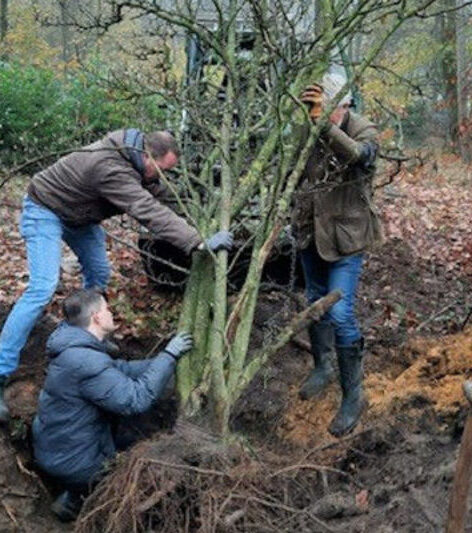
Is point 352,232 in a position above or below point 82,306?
above

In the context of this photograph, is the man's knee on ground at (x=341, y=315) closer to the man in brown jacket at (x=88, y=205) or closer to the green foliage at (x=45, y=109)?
the man in brown jacket at (x=88, y=205)

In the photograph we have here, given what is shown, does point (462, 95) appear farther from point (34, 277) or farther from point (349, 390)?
point (34, 277)

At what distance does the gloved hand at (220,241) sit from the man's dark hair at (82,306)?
2.56ft

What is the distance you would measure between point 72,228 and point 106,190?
0.71m

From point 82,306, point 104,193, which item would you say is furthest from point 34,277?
point 104,193

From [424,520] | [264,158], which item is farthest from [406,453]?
[264,158]

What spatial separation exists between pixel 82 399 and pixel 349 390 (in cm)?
175

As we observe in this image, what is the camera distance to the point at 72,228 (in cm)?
538

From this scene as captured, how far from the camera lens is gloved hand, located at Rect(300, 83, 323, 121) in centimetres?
469

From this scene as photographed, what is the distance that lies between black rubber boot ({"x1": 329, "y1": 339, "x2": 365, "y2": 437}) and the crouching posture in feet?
3.44

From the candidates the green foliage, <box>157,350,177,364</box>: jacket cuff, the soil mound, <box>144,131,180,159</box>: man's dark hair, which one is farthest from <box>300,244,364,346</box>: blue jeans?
the green foliage

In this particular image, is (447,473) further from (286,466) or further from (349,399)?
(349,399)

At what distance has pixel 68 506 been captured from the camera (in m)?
4.74

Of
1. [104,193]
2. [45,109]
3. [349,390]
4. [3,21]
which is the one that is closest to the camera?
[104,193]
